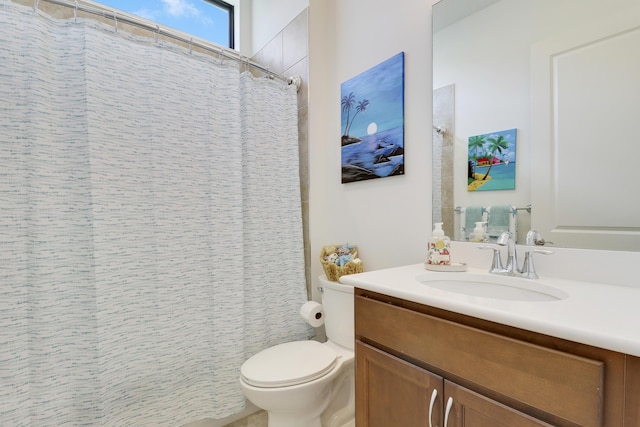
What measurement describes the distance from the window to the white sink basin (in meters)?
2.27

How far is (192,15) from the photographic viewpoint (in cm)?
217

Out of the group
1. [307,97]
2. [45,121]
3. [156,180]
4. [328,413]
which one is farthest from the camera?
[307,97]

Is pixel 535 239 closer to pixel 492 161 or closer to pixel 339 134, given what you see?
pixel 492 161

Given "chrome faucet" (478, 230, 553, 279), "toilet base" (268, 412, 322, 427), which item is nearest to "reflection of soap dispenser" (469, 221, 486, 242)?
"chrome faucet" (478, 230, 553, 279)

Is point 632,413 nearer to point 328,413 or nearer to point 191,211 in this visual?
point 328,413

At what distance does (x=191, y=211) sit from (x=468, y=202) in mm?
1252

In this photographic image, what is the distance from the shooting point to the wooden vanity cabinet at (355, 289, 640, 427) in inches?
20.7

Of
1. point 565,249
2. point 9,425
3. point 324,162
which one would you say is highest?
point 324,162

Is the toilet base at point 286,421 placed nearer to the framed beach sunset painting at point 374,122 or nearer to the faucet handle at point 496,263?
the faucet handle at point 496,263

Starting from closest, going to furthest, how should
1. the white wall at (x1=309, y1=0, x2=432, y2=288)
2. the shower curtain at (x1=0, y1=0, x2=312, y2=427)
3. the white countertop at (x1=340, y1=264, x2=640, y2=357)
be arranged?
1. the white countertop at (x1=340, y1=264, x2=640, y2=357)
2. the shower curtain at (x1=0, y1=0, x2=312, y2=427)
3. the white wall at (x1=309, y1=0, x2=432, y2=288)

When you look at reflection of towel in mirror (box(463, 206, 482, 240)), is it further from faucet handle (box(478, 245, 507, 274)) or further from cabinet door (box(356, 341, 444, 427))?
cabinet door (box(356, 341, 444, 427))

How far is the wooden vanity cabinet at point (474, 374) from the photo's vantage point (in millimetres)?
526

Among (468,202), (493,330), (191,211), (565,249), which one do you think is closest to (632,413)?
(493,330)

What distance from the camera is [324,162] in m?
1.87
